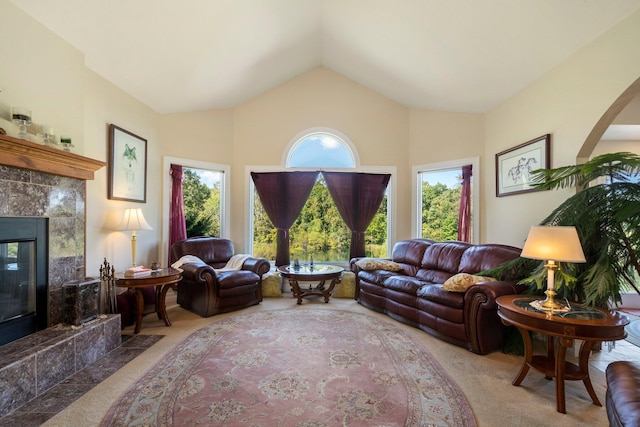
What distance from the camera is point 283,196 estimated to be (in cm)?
501

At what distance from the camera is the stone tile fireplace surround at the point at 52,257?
1.96 metres

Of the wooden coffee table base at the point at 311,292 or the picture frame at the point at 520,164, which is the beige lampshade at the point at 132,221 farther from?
the picture frame at the point at 520,164

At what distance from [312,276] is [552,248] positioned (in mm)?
2715

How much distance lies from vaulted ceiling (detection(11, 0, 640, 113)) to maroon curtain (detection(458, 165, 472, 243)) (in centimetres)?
94

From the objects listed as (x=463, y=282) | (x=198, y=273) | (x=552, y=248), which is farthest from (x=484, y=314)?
(x=198, y=273)

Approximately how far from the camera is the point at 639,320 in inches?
142

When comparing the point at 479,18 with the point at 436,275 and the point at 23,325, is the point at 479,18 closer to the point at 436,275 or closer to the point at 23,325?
the point at 436,275

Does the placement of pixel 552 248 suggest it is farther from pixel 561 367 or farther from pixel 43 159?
pixel 43 159

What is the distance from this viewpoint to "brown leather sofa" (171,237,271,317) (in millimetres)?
3707

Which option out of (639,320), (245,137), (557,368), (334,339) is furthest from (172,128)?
(639,320)

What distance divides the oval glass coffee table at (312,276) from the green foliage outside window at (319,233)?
0.70 meters

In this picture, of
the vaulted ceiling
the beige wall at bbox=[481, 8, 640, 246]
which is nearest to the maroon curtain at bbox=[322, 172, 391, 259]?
the vaulted ceiling

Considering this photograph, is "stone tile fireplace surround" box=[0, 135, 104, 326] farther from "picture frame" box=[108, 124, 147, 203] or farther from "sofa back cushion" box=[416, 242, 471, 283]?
"sofa back cushion" box=[416, 242, 471, 283]

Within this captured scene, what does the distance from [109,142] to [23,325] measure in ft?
6.81
